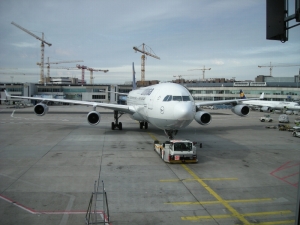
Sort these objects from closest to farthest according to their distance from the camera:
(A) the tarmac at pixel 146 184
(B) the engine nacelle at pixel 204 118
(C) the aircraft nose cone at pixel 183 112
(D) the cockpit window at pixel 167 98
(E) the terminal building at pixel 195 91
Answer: (A) the tarmac at pixel 146 184, (C) the aircraft nose cone at pixel 183 112, (D) the cockpit window at pixel 167 98, (B) the engine nacelle at pixel 204 118, (E) the terminal building at pixel 195 91

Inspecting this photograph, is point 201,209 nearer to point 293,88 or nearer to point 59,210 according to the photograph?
point 59,210

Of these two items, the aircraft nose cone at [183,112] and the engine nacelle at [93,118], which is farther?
the engine nacelle at [93,118]

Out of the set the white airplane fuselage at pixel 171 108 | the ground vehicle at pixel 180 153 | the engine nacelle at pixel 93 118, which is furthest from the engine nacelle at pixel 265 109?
the ground vehicle at pixel 180 153

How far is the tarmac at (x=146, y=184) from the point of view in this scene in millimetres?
8484

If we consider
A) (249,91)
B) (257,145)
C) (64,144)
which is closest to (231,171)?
(257,145)

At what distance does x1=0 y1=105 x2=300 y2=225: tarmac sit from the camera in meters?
8.48

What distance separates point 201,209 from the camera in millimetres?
8992

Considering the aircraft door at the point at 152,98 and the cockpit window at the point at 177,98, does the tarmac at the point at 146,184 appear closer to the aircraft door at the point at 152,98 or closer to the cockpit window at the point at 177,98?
the aircraft door at the point at 152,98

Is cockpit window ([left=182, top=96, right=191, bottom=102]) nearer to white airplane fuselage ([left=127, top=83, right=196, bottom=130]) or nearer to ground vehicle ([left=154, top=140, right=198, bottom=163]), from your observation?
white airplane fuselage ([left=127, top=83, right=196, bottom=130])

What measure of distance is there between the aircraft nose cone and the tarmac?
284 centimetres

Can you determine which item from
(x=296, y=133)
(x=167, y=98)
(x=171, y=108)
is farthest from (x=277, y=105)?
(x=171, y=108)

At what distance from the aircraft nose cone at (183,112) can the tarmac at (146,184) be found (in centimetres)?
284

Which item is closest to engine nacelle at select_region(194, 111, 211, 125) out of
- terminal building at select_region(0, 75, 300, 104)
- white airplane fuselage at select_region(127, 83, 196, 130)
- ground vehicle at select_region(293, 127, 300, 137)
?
white airplane fuselage at select_region(127, 83, 196, 130)

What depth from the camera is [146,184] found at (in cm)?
1149
